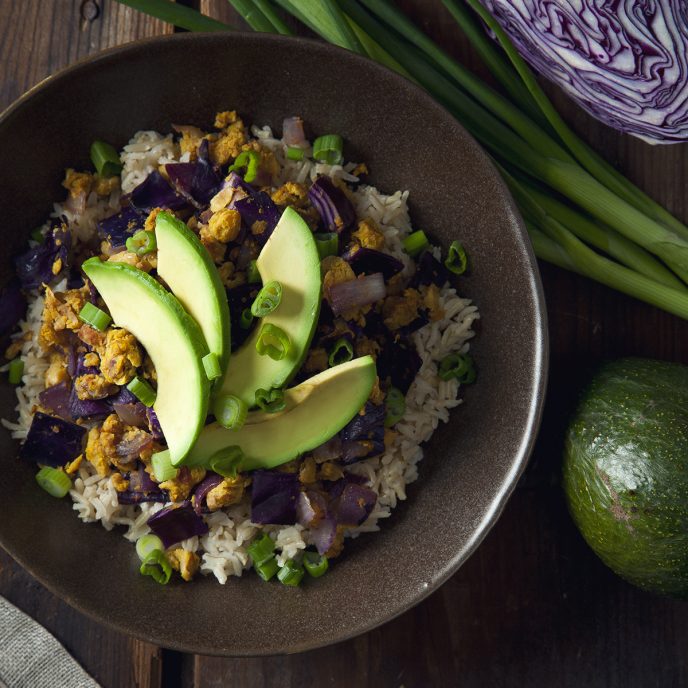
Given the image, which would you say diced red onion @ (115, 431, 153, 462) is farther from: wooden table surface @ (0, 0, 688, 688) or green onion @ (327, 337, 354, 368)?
wooden table surface @ (0, 0, 688, 688)

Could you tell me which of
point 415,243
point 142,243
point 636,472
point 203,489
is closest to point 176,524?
point 203,489

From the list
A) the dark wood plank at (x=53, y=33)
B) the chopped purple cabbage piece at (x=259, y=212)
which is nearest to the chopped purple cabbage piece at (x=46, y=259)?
the chopped purple cabbage piece at (x=259, y=212)

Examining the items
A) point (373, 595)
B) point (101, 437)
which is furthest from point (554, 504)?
point (101, 437)

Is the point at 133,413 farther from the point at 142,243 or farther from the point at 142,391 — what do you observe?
the point at 142,243

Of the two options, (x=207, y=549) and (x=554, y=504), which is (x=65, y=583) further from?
(x=554, y=504)

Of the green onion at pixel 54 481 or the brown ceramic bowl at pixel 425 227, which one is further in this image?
the green onion at pixel 54 481

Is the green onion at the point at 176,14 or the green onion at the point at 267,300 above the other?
the green onion at the point at 176,14

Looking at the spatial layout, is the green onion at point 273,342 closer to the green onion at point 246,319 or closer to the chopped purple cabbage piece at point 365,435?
the green onion at point 246,319

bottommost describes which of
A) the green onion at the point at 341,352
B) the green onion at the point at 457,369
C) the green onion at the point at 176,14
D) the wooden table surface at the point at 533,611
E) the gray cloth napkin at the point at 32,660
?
the gray cloth napkin at the point at 32,660
